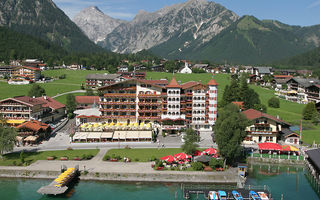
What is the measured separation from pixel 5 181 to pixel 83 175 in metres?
14.5

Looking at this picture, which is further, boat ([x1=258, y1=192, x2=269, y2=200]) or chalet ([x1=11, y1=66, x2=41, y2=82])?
chalet ([x1=11, y1=66, x2=41, y2=82])

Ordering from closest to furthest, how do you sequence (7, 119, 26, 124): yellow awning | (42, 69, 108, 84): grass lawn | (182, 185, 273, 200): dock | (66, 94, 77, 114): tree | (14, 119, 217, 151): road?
(182, 185, 273, 200): dock
(14, 119, 217, 151): road
(7, 119, 26, 124): yellow awning
(66, 94, 77, 114): tree
(42, 69, 108, 84): grass lawn

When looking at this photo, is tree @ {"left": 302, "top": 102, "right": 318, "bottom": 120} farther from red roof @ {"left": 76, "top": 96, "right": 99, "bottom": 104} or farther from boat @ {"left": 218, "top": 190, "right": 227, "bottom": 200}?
red roof @ {"left": 76, "top": 96, "right": 99, "bottom": 104}

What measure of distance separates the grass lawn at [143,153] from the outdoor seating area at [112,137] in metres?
7.19

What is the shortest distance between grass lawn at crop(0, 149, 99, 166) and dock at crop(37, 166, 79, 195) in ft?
27.1

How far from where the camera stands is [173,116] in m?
82.6

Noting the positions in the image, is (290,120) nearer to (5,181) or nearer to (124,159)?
(124,159)

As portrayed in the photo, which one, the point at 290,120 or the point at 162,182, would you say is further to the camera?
the point at 290,120

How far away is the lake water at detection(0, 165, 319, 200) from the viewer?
158ft

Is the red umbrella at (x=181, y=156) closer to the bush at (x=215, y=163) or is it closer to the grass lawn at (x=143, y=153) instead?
the grass lawn at (x=143, y=153)

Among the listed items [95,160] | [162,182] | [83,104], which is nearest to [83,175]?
[95,160]

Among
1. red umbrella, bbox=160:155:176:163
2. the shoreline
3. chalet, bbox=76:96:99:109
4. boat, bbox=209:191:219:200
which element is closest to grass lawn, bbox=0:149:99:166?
the shoreline

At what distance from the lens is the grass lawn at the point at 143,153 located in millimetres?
60812

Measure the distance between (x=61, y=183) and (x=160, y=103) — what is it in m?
41.1
